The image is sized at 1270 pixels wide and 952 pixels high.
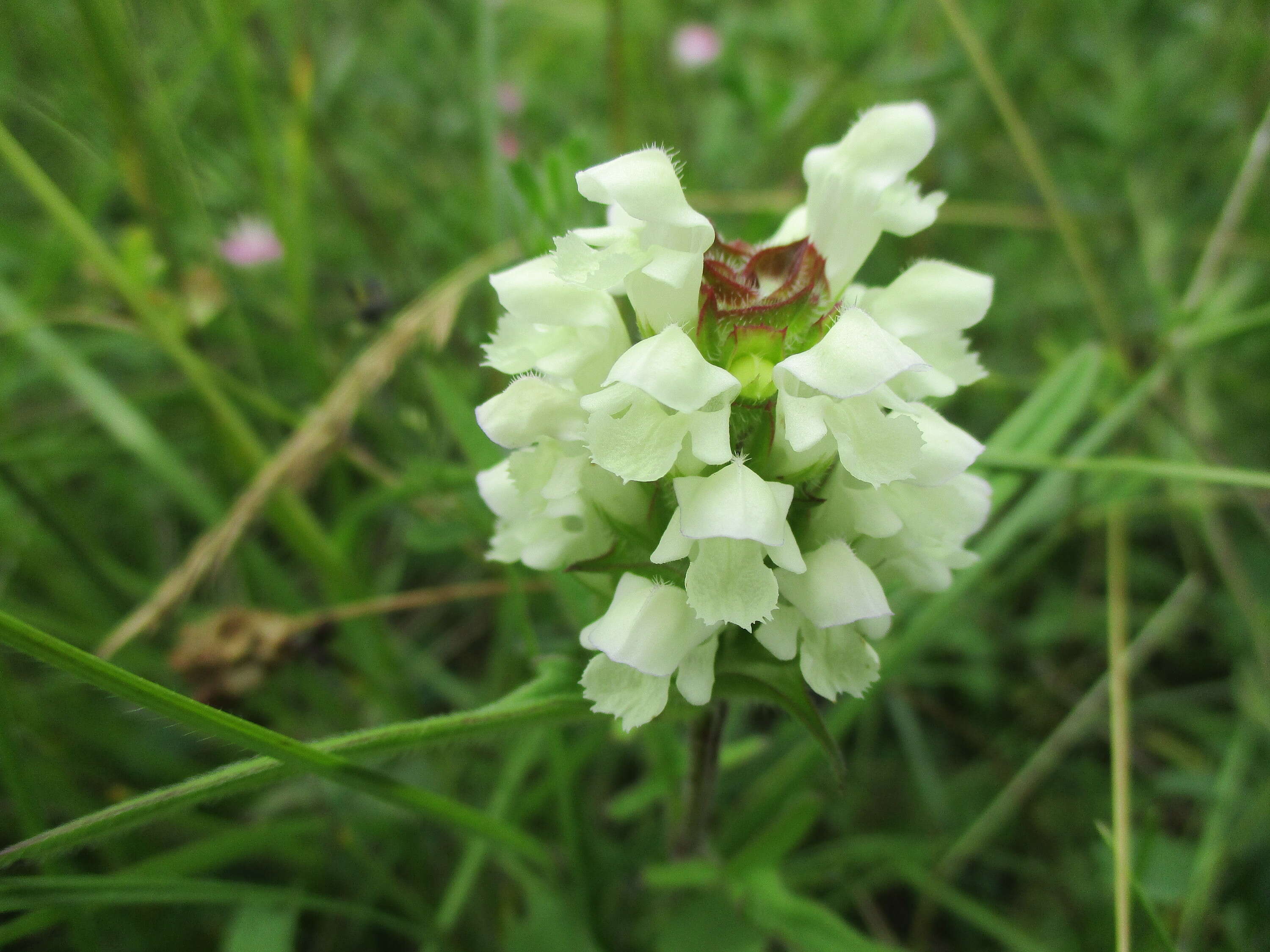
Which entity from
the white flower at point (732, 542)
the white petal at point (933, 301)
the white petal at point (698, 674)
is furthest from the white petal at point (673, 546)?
the white petal at point (933, 301)

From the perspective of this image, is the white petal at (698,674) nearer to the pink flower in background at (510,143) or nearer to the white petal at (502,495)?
the white petal at (502,495)

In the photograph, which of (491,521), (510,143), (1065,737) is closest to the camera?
(491,521)

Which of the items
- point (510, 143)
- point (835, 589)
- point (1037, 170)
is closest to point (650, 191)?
point (835, 589)

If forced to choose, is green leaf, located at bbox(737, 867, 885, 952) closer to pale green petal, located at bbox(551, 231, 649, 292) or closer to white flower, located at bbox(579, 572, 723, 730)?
white flower, located at bbox(579, 572, 723, 730)

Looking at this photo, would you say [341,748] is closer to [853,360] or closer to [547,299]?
[547,299]

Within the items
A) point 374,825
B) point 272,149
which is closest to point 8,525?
point 374,825

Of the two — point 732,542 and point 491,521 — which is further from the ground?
point 491,521
